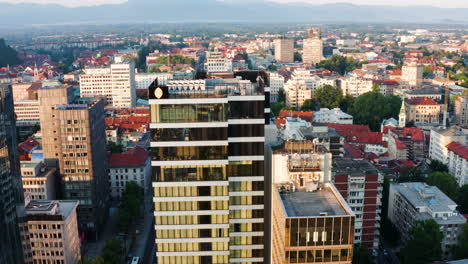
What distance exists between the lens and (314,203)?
33.1 meters

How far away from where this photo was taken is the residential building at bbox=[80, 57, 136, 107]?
140875 millimetres

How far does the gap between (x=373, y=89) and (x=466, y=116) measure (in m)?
33.8

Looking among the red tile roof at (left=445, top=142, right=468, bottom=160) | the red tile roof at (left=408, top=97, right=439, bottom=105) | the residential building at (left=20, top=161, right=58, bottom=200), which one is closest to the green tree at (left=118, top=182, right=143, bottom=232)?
the residential building at (left=20, top=161, right=58, bottom=200)

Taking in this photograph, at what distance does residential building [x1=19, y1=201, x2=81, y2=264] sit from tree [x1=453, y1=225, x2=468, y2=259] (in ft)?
153

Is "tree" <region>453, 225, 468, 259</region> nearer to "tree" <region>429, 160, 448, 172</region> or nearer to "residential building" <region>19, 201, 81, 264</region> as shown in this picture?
"tree" <region>429, 160, 448, 172</region>

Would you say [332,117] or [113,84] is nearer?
[332,117]

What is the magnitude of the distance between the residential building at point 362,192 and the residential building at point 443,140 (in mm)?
38290

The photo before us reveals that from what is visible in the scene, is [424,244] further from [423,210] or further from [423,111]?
[423,111]

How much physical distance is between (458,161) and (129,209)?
2301 inches

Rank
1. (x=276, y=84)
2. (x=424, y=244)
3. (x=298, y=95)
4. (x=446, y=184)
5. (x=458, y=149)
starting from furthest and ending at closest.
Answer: (x=276, y=84)
(x=298, y=95)
(x=458, y=149)
(x=446, y=184)
(x=424, y=244)

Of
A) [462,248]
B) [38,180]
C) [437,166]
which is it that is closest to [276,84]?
[437,166]

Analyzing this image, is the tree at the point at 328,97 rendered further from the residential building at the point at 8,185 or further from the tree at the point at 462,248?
the residential building at the point at 8,185

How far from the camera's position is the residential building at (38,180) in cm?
6488

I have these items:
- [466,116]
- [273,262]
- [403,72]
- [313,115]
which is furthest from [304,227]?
[403,72]
